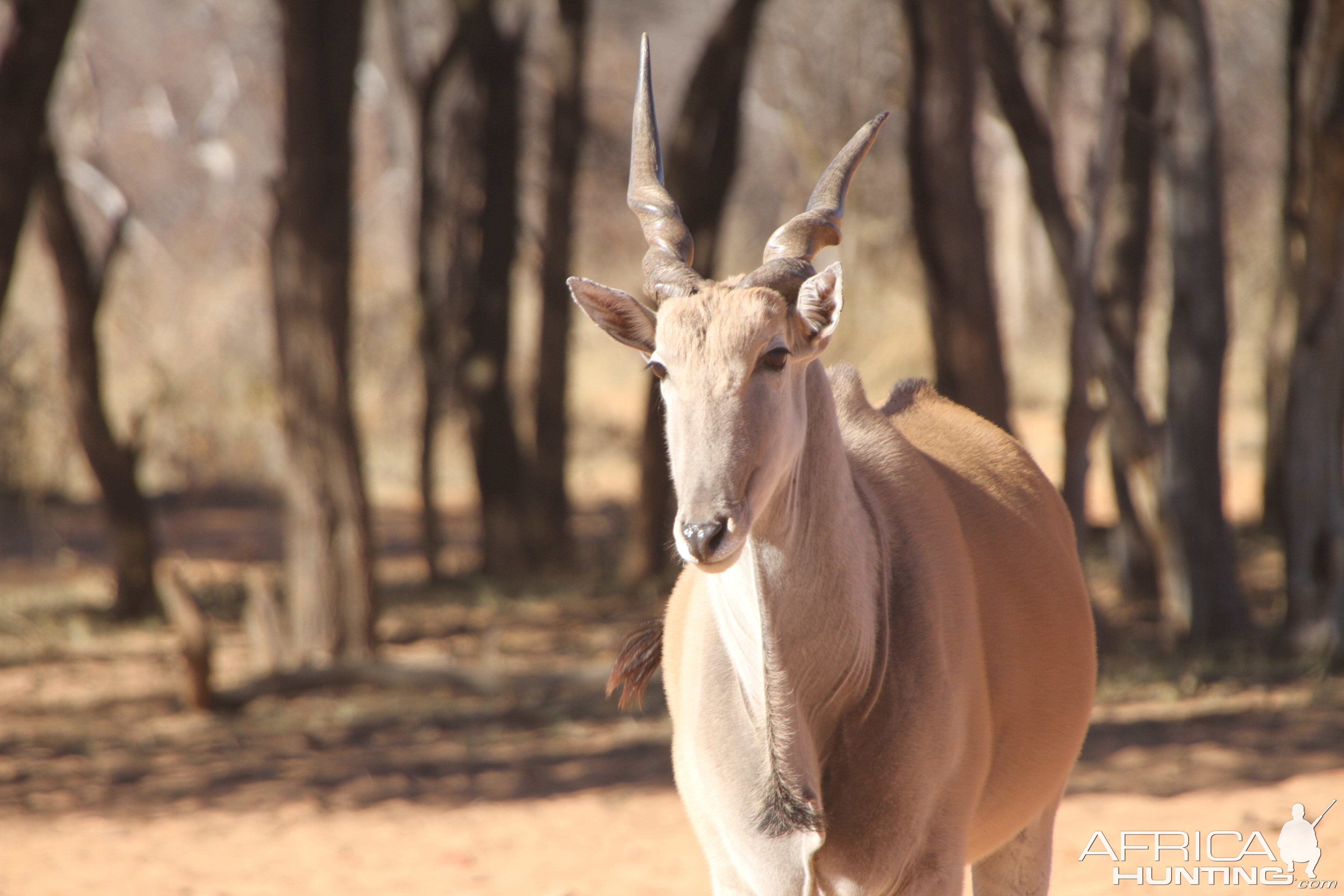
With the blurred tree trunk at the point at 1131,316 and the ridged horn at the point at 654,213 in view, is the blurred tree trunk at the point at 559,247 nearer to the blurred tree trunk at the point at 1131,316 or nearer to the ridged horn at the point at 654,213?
the blurred tree trunk at the point at 1131,316

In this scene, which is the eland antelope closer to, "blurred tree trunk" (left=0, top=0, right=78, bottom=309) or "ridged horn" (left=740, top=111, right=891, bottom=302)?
"ridged horn" (left=740, top=111, right=891, bottom=302)

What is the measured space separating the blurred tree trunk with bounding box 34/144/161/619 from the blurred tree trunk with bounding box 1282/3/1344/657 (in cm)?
786

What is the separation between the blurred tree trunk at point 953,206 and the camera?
Result: 7.63 meters

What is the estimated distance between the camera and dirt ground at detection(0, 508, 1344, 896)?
559 centimetres

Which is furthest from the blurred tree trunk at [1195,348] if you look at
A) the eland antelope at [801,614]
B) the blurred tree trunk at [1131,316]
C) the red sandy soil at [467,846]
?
the eland antelope at [801,614]

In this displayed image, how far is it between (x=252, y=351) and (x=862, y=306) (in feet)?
29.9

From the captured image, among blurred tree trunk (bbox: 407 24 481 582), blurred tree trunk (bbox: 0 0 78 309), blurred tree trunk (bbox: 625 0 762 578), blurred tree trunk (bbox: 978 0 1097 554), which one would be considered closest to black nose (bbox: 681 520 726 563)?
blurred tree trunk (bbox: 0 0 78 309)

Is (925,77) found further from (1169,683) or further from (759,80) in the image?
(759,80)

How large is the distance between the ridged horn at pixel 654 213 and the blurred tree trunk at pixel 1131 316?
529cm

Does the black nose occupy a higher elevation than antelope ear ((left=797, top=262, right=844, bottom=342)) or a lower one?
lower

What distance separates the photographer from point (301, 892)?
5402 mm

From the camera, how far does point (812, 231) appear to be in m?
3.01

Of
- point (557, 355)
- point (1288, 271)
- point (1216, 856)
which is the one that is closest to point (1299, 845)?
point (1216, 856)

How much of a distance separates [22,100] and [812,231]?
5134mm
